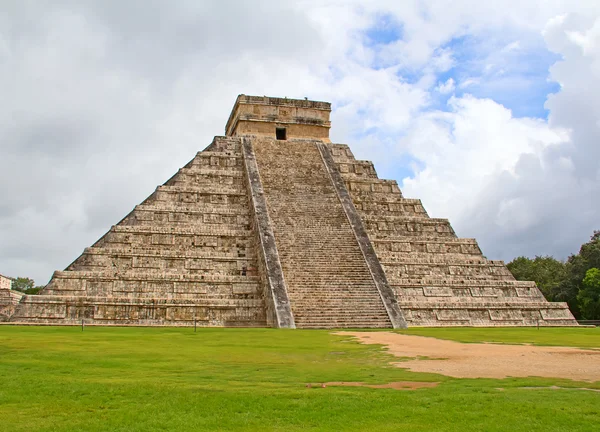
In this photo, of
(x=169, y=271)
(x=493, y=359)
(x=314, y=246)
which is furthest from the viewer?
(x=314, y=246)

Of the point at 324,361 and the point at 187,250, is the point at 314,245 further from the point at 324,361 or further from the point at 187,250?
the point at 324,361

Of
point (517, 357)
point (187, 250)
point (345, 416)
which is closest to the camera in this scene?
point (345, 416)

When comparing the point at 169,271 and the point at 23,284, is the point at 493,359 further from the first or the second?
the point at 23,284

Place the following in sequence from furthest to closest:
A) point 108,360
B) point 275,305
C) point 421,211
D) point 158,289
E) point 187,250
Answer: point 421,211 → point 187,250 → point 158,289 → point 275,305 → point 108,360

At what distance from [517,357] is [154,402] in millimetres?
6531

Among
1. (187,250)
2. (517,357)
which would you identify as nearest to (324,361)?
(517,357)

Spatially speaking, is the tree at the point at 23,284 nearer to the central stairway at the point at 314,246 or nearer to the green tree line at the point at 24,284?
the green tree line at the point at 24,284

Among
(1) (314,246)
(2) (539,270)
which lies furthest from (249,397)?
(2) (539,270)

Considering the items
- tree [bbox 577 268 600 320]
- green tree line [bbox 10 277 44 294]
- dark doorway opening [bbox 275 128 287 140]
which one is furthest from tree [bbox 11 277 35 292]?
tree [bbox 577 268 600 320]

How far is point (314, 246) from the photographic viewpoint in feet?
70.4

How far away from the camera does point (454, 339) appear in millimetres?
14172

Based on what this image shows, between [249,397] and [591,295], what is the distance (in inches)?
1097

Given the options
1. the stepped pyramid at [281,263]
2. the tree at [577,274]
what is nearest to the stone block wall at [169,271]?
the stepped pyramid at [281,263]

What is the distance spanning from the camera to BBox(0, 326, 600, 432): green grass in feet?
18.8
